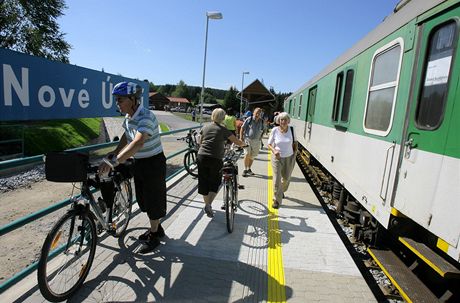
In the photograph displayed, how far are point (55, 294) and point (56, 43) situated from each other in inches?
1210

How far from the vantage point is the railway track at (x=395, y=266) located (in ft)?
9.58

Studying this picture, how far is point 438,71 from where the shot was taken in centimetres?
297

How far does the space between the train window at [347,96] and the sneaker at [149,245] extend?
379cm

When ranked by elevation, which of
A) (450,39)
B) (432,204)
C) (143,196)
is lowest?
(143,196)

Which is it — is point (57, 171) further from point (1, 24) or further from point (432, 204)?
point (1, 24)

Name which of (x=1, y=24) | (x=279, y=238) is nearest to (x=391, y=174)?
(x=279, y=238)

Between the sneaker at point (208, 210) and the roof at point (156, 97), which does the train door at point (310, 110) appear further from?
the roof at point (156, 97)

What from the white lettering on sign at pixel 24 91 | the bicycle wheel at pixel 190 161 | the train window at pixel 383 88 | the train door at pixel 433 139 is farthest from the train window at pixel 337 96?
the white lettering on sign at pixel 24 91

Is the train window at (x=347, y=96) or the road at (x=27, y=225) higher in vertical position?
the train window at (x=347, y=96)

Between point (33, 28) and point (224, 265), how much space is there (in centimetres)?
2941

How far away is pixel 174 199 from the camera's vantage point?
612 cm

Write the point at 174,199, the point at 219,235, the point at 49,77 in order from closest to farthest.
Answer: the point at 49,77
the point at 219,235
the point at 174,199

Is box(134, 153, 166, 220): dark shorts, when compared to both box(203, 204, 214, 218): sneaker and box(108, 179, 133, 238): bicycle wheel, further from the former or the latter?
box(203, 204, 214, 218): sneaker

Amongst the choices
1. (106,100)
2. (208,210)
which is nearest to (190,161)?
(106,100)
